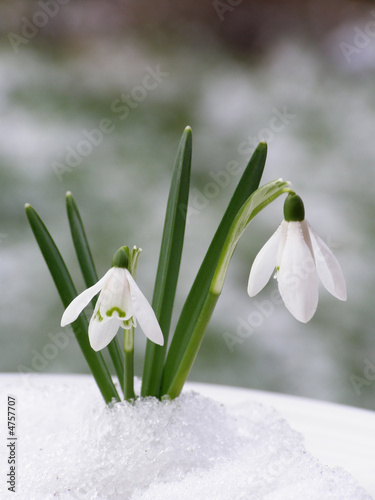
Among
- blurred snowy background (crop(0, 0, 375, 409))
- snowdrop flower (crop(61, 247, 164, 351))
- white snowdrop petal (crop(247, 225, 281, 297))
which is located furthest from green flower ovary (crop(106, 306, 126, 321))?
blurred snowy background (crop(0, 0, 375, 409))

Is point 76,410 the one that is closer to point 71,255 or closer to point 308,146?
point 71,255

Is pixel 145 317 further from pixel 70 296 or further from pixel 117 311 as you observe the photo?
pixel 70 296

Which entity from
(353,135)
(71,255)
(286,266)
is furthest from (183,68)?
(286,266)

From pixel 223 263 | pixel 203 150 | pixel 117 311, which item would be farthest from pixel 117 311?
pixel 203 150

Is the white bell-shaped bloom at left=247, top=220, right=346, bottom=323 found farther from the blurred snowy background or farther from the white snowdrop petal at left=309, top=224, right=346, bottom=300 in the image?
the blurred snowy background

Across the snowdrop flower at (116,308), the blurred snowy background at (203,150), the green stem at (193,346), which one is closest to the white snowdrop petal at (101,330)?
the snowdrop flower at (116,308)

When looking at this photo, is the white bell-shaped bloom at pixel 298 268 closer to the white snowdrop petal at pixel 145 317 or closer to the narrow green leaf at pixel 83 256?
the white snowdrop petal at pixel 145 317
